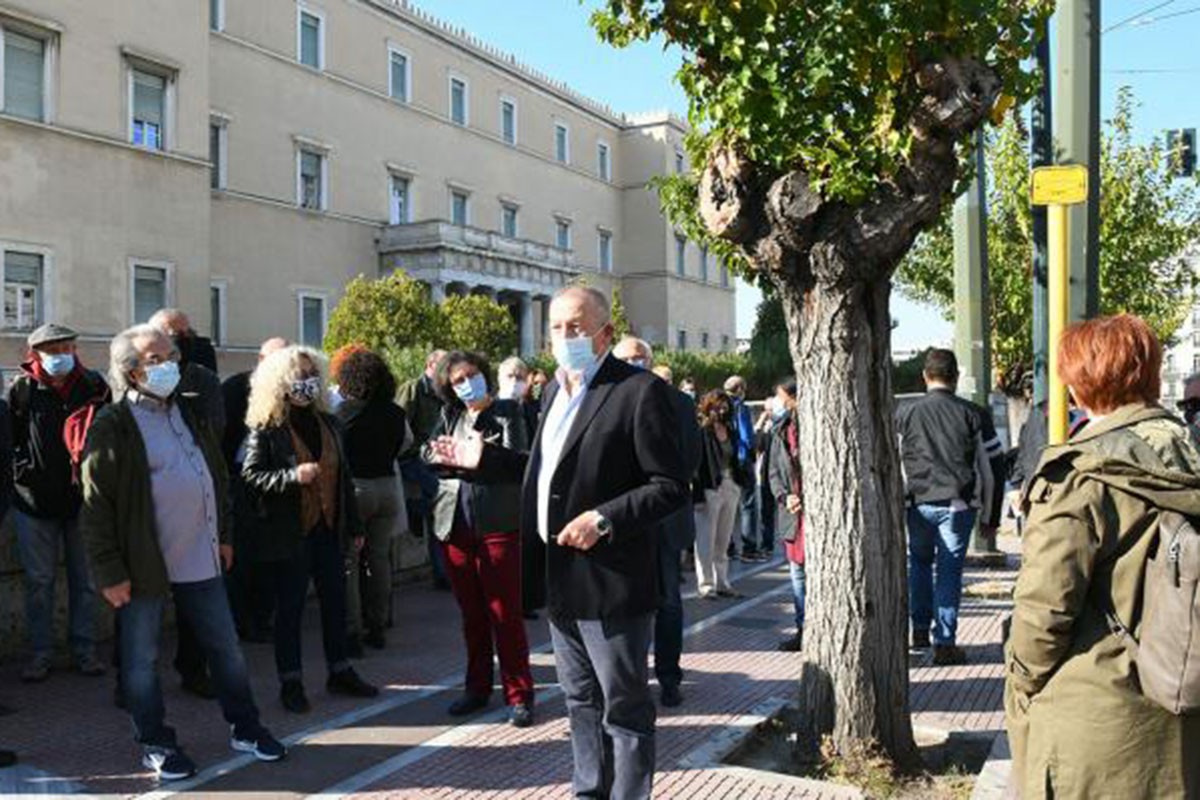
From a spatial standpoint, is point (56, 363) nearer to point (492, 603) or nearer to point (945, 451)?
point (492, 603)

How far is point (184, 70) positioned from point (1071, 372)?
106 ft

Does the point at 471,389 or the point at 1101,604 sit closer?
the point at 1101,604

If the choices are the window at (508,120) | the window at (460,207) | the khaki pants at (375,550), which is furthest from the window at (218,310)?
the khaki pants at (375,550)

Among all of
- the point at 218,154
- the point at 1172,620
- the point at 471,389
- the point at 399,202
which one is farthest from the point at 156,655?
the point at 399,202

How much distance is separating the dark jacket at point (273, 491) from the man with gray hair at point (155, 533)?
483mm

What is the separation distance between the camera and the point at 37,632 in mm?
6590

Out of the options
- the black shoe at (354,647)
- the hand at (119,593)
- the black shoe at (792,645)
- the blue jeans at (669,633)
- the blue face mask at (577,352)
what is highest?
the blue face mask at (577,352)

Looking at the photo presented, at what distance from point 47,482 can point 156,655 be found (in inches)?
84.9

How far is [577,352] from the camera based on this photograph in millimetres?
4164

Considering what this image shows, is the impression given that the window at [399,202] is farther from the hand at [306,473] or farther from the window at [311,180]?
the hand at [306,473]

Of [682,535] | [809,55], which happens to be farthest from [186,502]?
[809,55]

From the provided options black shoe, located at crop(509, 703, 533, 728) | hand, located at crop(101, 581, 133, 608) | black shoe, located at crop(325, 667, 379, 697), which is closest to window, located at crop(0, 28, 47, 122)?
black shoe, located at crop(325, 667, 379, 697)

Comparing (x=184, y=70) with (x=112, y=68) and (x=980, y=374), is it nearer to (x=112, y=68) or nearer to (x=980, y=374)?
(x=112, y=68)

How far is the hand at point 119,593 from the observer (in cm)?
468
